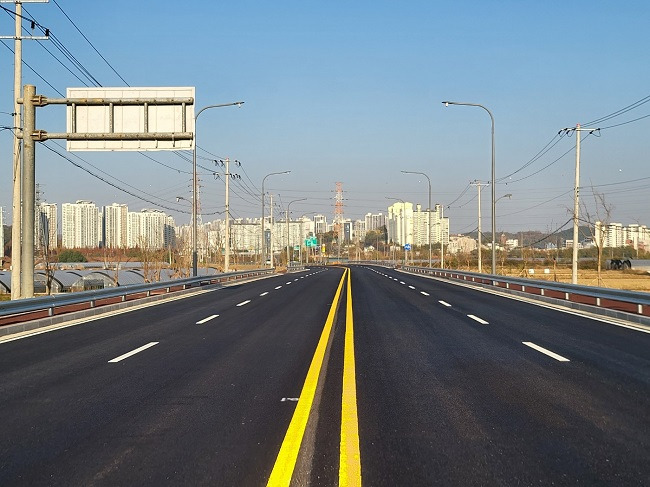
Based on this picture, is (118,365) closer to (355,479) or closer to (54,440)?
(54,440)

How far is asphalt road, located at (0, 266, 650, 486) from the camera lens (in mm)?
5340

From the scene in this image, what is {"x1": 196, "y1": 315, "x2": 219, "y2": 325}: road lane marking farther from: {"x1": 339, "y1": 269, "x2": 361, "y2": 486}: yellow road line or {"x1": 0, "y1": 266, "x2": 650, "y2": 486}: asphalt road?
{"x1": 339, "y1": 269, "x2": 361, "y2": 486}: yellow road line

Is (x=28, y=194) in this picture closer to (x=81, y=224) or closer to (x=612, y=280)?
(x=612, y=280)

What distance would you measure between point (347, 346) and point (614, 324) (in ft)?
26.4

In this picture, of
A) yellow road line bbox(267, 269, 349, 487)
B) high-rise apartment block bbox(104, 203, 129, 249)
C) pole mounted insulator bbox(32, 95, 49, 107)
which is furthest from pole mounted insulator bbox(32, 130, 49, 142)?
high-rise apartment block bbox(104, 203, 129, 249)

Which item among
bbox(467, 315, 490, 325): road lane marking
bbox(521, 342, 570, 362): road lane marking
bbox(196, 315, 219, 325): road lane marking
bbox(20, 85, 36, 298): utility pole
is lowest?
bbox(196, 315, 219, 325): road lane marking

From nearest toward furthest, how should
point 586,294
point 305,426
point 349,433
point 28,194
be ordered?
point 349,433 < point 305,426 < point 28,194 < point 586,294

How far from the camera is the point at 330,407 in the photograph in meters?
7.51

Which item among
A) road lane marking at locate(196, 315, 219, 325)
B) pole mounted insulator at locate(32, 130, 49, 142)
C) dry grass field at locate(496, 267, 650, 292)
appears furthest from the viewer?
dry grass field at locate(496, 267, 650, 292)

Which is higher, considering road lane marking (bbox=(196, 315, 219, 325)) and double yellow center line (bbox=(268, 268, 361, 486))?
double yellow center line (bbox=(268, 268, 361, 486))

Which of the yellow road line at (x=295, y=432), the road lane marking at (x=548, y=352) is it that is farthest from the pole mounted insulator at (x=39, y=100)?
the road lane marking at (x=548, y=352)

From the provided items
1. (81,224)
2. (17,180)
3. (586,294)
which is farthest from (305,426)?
(81,224)

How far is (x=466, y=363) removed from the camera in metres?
10.7

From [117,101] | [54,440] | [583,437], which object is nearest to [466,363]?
[583,437]
